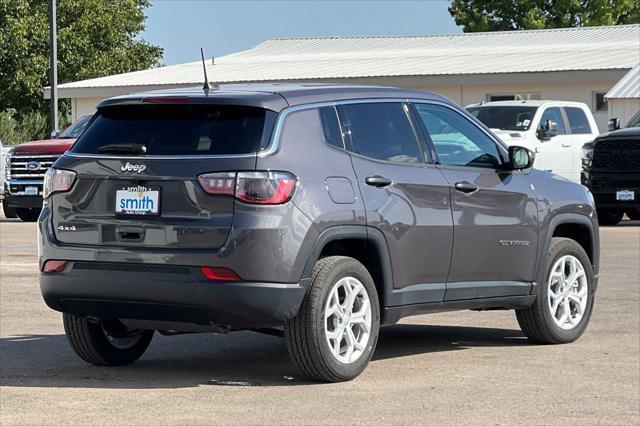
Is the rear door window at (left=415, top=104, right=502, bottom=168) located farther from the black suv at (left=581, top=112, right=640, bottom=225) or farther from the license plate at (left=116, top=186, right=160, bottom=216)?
the black suv at (left=581, top=112, right=640, bottom=225)

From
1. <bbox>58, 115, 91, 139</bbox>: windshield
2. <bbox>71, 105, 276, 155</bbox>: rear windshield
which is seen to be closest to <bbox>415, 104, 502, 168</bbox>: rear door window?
<bbox>71, 105, 276, 155</bbox>: rear windshield

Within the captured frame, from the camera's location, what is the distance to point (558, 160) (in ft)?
89.0

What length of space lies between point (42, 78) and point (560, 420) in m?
54.9

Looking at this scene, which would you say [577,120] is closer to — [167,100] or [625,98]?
[625,98]

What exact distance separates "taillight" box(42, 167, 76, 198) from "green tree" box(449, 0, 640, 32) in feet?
224

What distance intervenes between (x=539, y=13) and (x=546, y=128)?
53055 mm

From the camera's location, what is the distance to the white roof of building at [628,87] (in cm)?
3762

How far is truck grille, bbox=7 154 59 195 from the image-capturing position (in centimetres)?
2630

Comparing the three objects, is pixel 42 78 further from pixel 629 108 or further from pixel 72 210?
pixel 72 210

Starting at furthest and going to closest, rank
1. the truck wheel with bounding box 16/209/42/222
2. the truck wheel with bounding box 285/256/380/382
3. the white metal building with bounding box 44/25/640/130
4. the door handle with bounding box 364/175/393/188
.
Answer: the white metal building with bounding box 44/25/640/130, the truck wheel with bounding box 16/209/42/222, the door handle with bounding box 364/175/393/188, the truck wheel with bounding box 285/256/380/382

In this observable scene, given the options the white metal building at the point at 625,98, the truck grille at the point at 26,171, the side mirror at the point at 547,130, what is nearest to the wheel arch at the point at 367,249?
the side mirror at the point at 547,130

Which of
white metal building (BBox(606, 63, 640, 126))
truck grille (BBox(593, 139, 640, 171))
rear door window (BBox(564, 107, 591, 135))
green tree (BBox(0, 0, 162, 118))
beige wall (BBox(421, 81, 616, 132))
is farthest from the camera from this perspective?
green tree (BBox(0, 0, 162, 118))

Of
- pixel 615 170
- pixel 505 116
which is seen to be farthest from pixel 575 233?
pixel 505 116

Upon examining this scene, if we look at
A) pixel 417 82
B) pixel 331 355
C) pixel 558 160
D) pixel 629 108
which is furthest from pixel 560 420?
pixel 417 82
